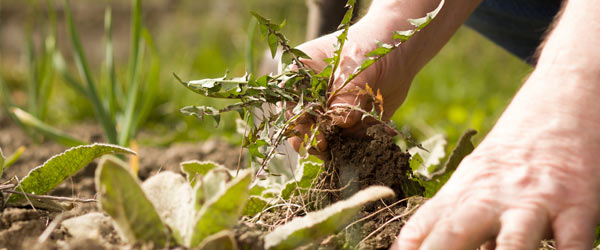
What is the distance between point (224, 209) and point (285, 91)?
1.15 ft

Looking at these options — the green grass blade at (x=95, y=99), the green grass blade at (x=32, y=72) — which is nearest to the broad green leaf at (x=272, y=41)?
the green grass blade at (x=95, y=99)

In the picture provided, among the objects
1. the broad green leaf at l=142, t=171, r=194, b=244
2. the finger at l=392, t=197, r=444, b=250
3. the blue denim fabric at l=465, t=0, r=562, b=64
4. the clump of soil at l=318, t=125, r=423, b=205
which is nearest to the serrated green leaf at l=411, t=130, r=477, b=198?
the clump of soil at l=318, t=125, r=423, b=205

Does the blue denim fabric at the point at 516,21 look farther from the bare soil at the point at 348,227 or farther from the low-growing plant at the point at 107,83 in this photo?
the low-growing plant at the point at 107,83

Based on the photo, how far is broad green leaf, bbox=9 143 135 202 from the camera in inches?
35.4

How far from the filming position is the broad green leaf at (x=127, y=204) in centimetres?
63

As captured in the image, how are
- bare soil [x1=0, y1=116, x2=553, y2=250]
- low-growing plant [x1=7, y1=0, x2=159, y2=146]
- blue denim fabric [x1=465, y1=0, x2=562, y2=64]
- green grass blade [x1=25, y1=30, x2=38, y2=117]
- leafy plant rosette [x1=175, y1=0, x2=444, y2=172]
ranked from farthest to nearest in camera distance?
green grass blade [x1=25, y1=30, x2=38, y2=117]
blue denim fabric [x1=465, y1=0, x2=562, y2=64]
low-growing plant [x1=7, y1=0, x2=159, y2=146]
leafy plant rosette [x1=175, y1=0, x2=444, y2=172]
bare soil [x1=0, y1=116, x2=553, y2=250]

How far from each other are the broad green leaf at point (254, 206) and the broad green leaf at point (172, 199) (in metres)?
0.22

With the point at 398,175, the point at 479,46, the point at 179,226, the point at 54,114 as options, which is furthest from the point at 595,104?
the point at 479,46

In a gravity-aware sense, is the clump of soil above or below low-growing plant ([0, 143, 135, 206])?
below

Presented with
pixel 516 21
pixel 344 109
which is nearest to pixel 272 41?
pixel 344 109

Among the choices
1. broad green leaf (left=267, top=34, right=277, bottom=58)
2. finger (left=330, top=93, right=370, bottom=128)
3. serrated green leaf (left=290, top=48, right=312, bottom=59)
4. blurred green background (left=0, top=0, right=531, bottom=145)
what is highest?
broad green leaf (left=267, top=34, right=277, bottom=58)

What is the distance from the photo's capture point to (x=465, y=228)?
64cm

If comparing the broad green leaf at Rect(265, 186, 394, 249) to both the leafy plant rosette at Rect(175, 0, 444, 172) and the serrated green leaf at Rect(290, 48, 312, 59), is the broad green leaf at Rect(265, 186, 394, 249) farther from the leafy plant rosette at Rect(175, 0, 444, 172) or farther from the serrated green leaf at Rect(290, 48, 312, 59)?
the serrated green leaf at Rect(290, 48, 312, 59)

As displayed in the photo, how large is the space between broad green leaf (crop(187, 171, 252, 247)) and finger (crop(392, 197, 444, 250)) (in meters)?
0.22
